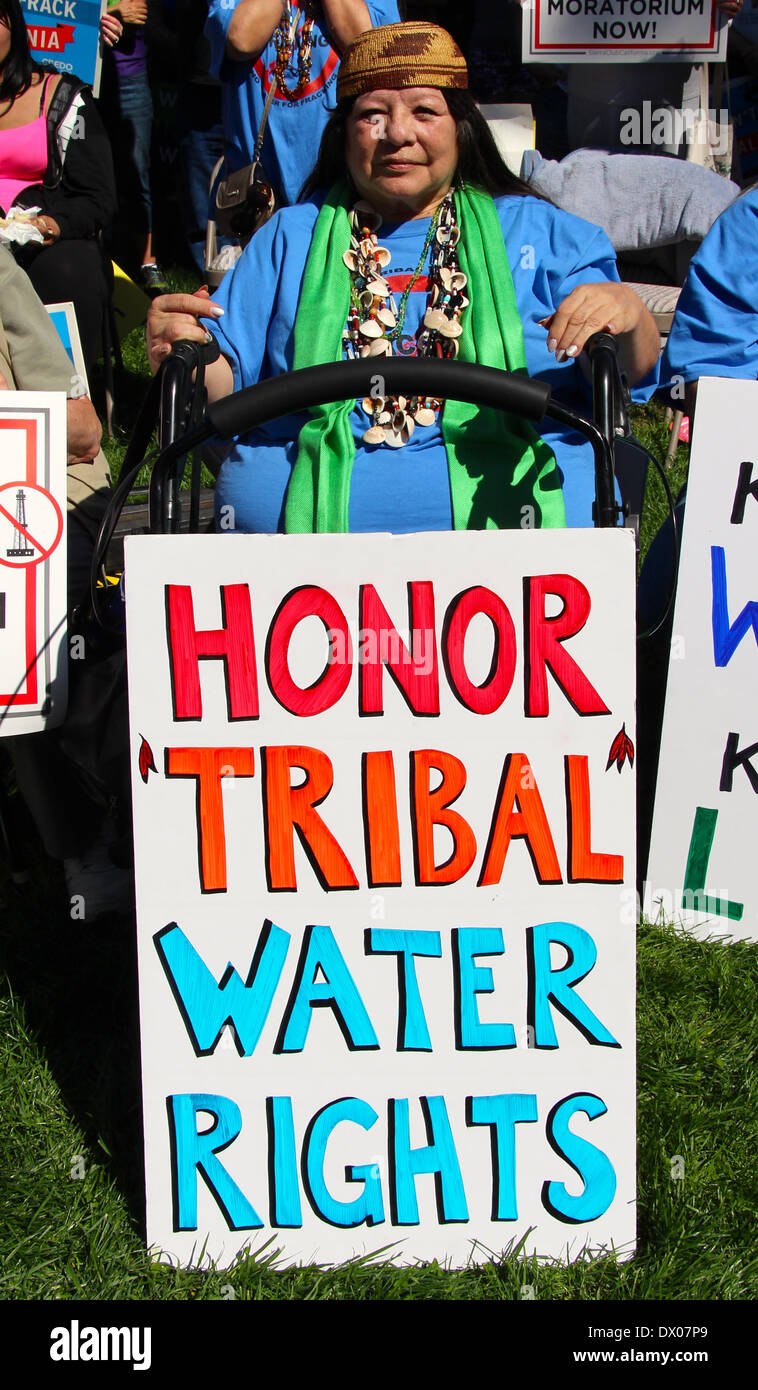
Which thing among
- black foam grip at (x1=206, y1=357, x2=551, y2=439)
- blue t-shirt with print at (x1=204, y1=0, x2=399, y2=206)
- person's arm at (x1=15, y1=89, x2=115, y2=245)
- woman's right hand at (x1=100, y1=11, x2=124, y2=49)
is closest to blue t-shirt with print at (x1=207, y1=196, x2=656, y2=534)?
black foam grip at (x1=206, y1=357, x2=551, y2=439)

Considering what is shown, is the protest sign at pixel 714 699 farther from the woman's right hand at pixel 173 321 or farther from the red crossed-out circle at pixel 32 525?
the red crossed-out circle at pixel 32 525

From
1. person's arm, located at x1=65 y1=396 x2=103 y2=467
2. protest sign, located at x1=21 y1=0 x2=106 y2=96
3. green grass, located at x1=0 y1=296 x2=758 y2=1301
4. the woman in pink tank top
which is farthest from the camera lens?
protest sign, located at x1=21 y1=0 x2=106 y2=96

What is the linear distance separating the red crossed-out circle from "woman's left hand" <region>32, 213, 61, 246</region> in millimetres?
2691

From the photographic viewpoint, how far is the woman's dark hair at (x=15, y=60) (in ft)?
12.0

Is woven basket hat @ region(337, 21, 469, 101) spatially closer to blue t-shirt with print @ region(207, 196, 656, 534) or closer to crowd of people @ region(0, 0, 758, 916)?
crowd of people @ region(0, 0, 758, 916)

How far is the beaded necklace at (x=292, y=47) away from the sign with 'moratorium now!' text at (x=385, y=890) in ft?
8.83

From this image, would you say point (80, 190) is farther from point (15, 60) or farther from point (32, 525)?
point (32, 525)

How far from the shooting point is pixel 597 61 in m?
4.92

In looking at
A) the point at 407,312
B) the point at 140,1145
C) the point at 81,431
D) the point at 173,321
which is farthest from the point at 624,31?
the point at 140,1145

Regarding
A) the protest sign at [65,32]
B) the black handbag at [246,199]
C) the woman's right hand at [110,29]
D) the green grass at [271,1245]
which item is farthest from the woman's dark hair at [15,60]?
the green grass at [271,1245]

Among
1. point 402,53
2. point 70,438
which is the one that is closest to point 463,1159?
point 70,438

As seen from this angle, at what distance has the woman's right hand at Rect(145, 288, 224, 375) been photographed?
216 centimetres

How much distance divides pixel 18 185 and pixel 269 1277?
3.95 m

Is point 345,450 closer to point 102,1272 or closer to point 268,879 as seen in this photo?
point 268,879
